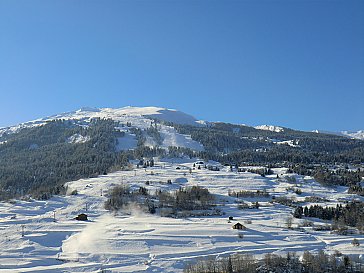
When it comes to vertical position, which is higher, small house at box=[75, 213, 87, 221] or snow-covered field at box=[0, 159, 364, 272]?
small house at box=[75, 213, 87, 221]

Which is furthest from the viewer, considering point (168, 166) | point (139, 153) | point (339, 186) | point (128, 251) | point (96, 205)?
point (139, 153)

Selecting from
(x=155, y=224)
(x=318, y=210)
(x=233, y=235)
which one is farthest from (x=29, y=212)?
(x=318, y=210)

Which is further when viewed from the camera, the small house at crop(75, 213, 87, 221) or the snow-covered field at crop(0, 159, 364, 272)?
the small house at crop(75, 213, 87, 221)

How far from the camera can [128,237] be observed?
6675 centimetres

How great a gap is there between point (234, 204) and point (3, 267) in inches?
2540

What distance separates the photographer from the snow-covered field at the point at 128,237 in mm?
55625

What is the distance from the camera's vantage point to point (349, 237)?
70.0m

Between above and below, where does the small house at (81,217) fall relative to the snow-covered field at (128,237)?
above

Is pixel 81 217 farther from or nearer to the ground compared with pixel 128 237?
farther from the ground

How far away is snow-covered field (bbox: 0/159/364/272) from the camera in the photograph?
55.6 meters

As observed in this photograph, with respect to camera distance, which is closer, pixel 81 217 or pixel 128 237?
pixel 128 237

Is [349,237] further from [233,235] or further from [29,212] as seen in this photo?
[29,212]

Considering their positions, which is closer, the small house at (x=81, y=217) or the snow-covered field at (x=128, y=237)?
the snow-covered field at (x=128, y=237)

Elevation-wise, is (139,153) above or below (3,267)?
above
